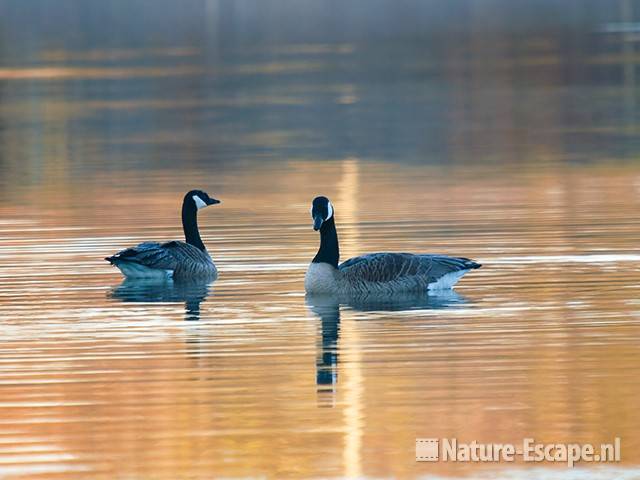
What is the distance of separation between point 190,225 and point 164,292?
2.21 meters

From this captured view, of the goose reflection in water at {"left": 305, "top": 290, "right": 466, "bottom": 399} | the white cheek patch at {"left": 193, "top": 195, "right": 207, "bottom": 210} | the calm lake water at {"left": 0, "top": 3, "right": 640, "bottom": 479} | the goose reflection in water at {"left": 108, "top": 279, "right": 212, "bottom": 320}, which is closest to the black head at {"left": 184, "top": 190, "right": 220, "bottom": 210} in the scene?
the white cheek patch at {"left": 193, "top": 195, "right": 207, "bottom": 210}

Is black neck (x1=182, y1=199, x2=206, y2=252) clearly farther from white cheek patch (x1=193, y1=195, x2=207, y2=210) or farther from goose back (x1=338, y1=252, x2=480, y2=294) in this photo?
goose back (x1=338, y1=252, x2=480, y2=294)

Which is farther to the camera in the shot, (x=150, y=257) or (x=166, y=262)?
(x=166, y=262)

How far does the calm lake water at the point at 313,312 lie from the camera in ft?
41.6

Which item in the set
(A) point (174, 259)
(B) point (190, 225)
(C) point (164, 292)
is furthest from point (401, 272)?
(B) point (190, 225)

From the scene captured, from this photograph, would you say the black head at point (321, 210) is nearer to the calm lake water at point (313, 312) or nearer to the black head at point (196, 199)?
the calm lake water at point (313, 312)

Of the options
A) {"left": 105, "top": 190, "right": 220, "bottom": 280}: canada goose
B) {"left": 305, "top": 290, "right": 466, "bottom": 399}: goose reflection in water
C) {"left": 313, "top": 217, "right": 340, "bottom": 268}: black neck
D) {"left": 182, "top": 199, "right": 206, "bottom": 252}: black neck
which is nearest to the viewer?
{"left": 305, "top": 290, "right": 466, "bottom": 399}: goose reflection in water

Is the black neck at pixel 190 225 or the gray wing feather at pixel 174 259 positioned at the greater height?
the black neck at pixel 190 225

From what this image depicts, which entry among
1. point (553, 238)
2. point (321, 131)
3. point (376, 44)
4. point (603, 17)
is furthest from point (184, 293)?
point (603, 17)

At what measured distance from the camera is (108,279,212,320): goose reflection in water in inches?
759

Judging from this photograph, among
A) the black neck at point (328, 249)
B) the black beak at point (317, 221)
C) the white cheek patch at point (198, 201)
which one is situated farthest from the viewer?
the white cheek patch at point (198, 201)

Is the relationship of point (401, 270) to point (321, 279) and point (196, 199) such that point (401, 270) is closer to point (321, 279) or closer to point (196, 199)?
point (321, 279)

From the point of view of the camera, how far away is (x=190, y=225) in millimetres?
22281

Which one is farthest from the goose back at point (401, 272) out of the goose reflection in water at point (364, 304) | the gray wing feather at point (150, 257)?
the gray wing feather at point (150, 257)
